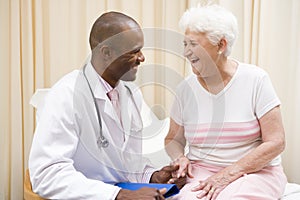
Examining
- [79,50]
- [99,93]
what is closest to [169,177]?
[99,93]

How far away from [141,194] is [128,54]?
452 millimetres

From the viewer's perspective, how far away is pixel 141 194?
50.0 inches

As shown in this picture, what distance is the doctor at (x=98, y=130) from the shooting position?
127 centimetres

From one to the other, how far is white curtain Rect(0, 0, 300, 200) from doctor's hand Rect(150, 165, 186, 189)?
57 centimetres

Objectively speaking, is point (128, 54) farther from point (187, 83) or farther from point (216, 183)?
point (216, 183)

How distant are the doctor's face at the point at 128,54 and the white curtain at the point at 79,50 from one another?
0.66 m

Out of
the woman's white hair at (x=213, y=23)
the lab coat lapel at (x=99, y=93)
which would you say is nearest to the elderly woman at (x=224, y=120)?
the woman's white hair at (x=213, y=23)

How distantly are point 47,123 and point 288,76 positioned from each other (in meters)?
1.39

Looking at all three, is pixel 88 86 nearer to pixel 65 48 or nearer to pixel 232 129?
pixel 232 129

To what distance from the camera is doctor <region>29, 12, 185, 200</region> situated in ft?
4.16

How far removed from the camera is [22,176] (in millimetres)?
2562

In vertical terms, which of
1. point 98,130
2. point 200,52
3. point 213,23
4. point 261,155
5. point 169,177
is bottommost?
point 169,177

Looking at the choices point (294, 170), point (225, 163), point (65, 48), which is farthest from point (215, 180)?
point (65, 48)

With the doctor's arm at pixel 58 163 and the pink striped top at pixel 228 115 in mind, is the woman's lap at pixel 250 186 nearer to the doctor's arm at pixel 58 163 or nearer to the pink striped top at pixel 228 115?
Answer: the pink striped top at pixel 228 115
